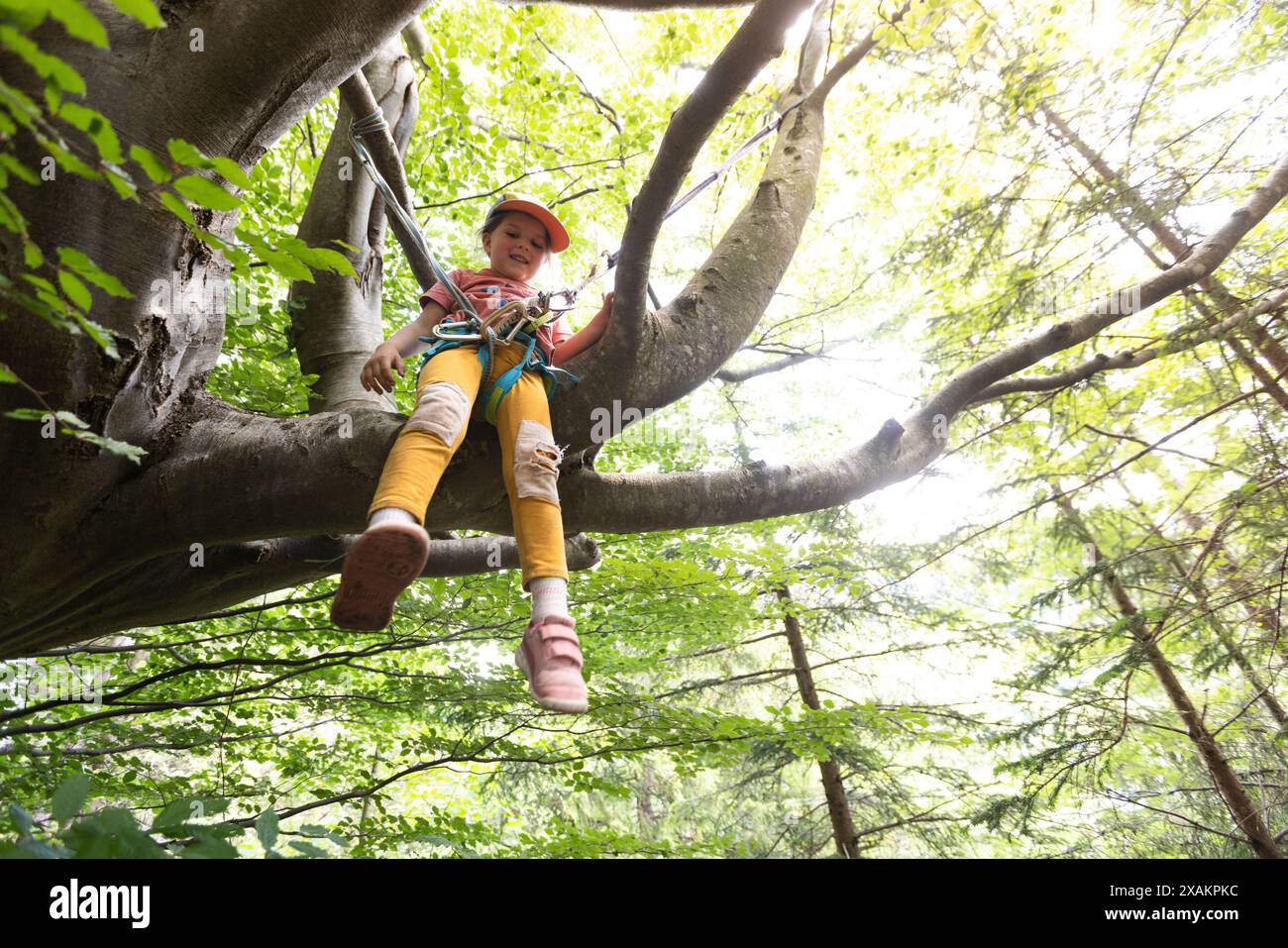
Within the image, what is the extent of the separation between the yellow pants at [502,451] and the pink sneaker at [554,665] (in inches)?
7.4

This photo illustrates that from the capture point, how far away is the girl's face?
2594 mm

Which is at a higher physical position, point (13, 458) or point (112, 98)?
point (112, 98)

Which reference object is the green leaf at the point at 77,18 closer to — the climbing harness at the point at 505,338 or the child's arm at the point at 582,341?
the climbing harness at the point at 505,338

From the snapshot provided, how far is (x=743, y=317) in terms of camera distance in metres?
2.58

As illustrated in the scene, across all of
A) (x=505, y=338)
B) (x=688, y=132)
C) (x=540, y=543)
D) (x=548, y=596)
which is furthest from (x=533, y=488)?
(x=688, y=132)

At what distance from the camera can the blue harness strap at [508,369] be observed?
6.98 feet

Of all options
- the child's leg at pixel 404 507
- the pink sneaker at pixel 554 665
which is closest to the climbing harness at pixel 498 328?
→ the child's leg at pixel 404 507

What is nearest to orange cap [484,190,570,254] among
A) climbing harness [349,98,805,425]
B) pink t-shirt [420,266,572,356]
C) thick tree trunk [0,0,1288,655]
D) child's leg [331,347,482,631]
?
pink t-shirt [420,266,572,356]

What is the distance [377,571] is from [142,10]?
1.18 metres

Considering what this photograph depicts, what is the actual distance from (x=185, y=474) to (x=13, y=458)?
0.40 meters

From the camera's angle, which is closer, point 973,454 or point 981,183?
point 973,454
